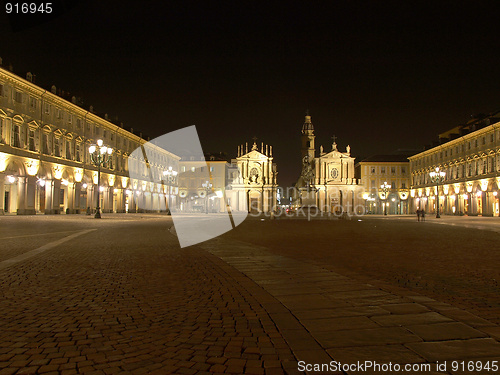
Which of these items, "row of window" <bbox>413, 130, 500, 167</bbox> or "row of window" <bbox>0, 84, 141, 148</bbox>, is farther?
"row of window" <bbox>413, 130, 500, 167</bbox>

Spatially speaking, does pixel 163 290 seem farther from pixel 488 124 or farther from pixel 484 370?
pixel 488 124

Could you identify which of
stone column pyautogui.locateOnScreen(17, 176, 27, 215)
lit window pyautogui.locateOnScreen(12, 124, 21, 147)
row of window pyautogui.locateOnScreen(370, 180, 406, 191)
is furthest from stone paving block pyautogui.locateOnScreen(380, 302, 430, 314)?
row of window pyautogui.locateOnScreen(370, 180, 406, 191)

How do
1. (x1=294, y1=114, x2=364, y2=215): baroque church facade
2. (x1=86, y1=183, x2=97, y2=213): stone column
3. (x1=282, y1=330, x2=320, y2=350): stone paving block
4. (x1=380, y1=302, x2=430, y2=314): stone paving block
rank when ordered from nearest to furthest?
(x1=282, y1=330, x2=320, y2=350): stone paving block < (x1=380, y1=302, x2=430, y2=314): stone paving block < (x1=86, y1=183, x2=97, y2=213): stone column < (x1=294, y1=114, x2=364, y2=215): baroque church facade

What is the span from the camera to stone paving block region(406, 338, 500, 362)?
3.60m

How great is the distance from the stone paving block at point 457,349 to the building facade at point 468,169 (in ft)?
159

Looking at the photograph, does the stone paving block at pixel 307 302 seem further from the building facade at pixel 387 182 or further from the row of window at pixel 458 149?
the building facade at pixel 387 182

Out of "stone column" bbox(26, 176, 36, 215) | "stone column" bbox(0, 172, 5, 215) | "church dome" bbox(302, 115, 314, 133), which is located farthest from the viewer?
"church dome" bbox(302, 115, 314, 133)

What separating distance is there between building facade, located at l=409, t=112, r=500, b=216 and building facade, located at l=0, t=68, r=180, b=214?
4573cm

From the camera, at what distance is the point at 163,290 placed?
6762mm

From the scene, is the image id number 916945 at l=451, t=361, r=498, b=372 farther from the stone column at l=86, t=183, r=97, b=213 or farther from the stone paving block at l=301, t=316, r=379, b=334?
the stone column at l=86, t=183, r=97, b=213

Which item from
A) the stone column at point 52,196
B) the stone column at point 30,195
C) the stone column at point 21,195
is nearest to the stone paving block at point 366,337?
the stone column at point 21,195

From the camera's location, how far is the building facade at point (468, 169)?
54.5 m

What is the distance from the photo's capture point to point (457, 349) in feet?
12.3

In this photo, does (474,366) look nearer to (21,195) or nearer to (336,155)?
(21,195)
